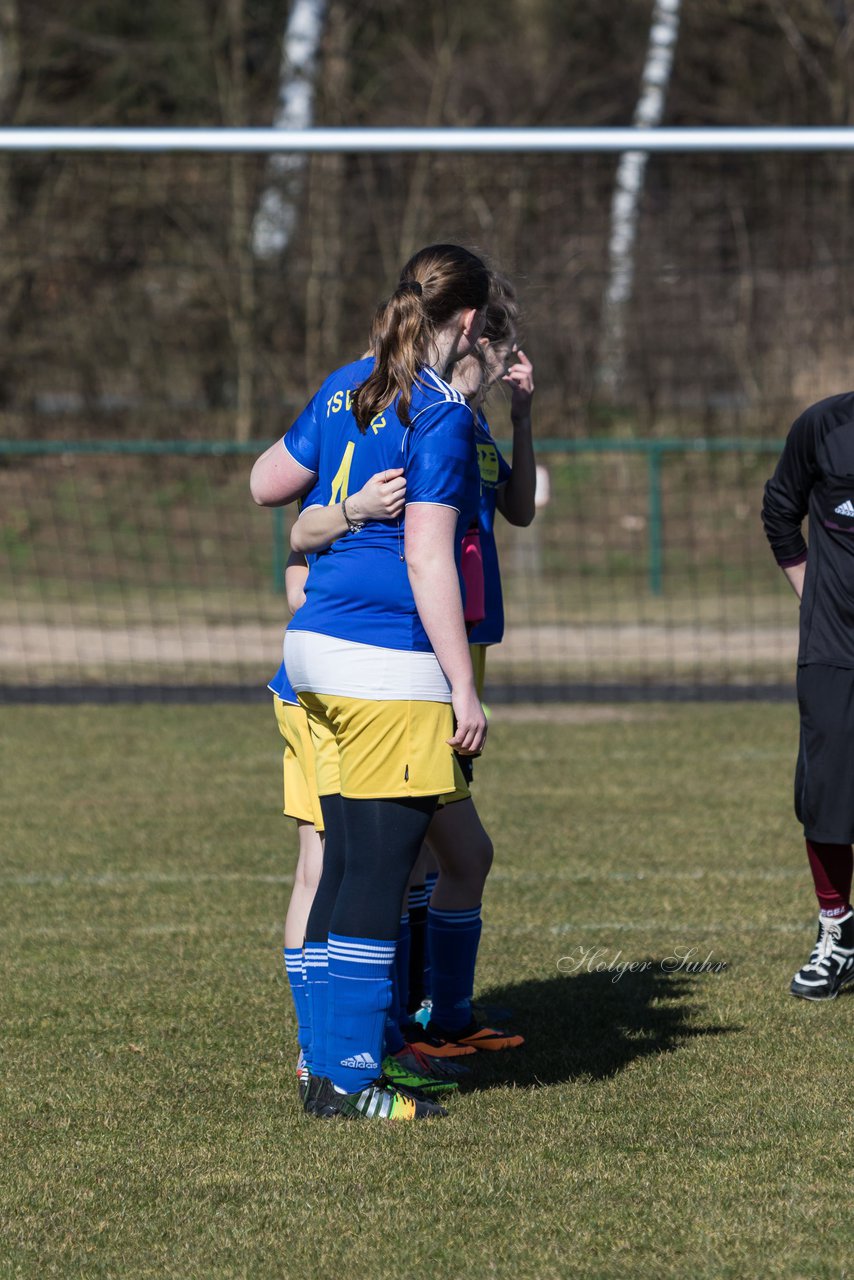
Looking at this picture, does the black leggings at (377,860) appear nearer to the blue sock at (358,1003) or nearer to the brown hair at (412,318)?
the blue sock at (358,1003)

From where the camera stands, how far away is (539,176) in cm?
1928

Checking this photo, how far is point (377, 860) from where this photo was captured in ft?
12.5

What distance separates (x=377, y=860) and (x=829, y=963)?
184cm

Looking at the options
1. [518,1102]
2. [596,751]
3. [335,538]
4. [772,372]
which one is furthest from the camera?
[772,372]

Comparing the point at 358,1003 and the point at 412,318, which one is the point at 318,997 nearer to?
the point at 358,1003

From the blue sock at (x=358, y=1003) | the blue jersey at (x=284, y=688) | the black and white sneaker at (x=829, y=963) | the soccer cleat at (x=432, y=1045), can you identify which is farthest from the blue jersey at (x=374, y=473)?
the black and white sneaker at (x=829, y=963)

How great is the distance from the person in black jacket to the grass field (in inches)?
10.6

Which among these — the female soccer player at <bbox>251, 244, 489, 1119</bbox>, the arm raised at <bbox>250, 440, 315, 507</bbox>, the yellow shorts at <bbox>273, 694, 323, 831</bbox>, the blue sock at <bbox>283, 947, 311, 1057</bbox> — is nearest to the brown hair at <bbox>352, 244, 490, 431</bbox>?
the female soccer player at <bbox>251, 244, 489, 1119</bbox>

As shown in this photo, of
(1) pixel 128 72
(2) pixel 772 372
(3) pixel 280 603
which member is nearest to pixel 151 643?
(3) pixel 280 603

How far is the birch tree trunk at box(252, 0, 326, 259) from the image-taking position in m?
18.5

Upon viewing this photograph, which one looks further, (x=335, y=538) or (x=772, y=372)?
(x=772, y=372)

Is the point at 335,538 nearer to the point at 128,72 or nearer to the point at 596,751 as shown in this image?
the point at 596,751

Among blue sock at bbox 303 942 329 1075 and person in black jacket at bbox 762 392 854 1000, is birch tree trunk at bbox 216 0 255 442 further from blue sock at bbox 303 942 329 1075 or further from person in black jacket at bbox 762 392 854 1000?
blue sock at bbox 303 942 329 1075

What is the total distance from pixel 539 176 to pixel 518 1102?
16.5 metres
